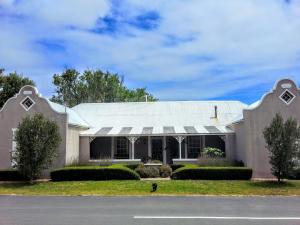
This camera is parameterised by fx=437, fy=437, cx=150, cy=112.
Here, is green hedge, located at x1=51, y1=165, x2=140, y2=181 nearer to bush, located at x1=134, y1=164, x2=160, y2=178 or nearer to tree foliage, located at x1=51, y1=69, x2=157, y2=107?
bush, located at x1=134, y1=164, x2=160, y2=178

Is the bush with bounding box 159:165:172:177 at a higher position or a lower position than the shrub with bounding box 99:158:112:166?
lower

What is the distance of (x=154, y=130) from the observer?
32.2 metres

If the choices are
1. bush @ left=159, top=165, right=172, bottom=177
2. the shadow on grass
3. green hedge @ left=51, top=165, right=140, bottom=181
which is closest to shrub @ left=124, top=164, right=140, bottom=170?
bush @ left=159, top=165, right=172, bottom=177

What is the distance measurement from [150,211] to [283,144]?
11525mm

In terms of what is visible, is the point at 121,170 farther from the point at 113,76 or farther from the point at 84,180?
the point at 113,76

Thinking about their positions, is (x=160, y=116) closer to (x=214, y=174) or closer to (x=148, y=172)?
(x=148, y=172)

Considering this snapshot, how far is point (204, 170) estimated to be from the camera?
2480 cm

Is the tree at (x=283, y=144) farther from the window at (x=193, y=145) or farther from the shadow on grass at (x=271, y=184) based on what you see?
the window at (x=193, y=145)

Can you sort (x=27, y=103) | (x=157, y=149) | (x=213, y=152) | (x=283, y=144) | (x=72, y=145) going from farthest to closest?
1. (x=157, y=149)
2. (x=213, y=152)
3. (x=72, y=145)
4. (x=27, y=103)
5. (x=283, y=144)

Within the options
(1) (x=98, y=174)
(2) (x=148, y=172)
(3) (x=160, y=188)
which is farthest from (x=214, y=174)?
(1) (x=98, y=174)

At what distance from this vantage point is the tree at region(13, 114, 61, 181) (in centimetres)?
2444

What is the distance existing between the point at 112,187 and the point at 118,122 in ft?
46.1

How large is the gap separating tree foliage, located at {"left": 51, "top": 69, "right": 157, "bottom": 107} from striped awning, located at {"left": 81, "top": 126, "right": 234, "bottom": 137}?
2302cm

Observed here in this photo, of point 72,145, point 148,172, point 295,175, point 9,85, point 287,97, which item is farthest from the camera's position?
point 9,85
